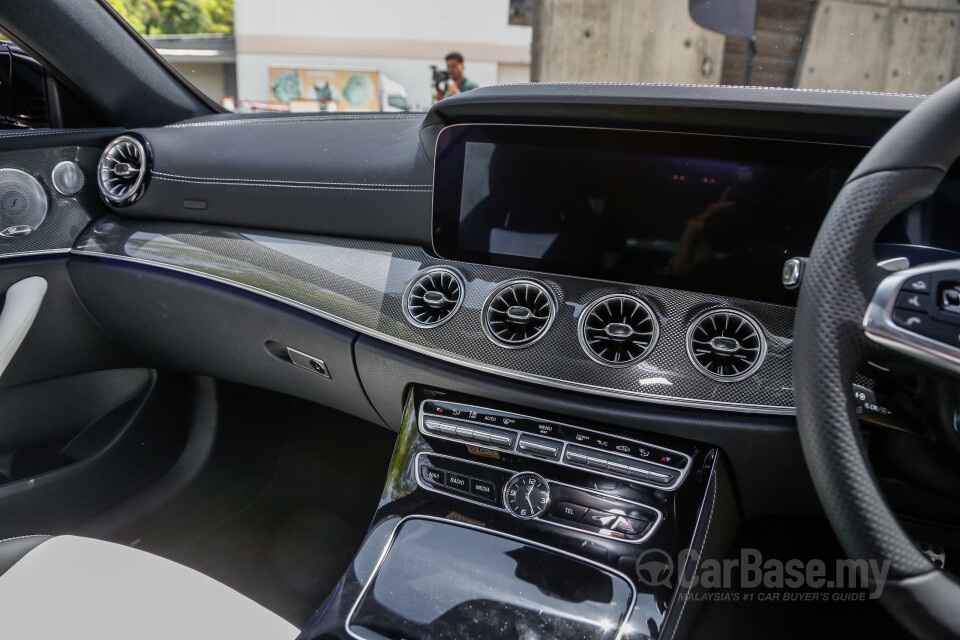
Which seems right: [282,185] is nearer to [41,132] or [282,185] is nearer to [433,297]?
[433,297]

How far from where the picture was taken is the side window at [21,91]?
1928 millimetres

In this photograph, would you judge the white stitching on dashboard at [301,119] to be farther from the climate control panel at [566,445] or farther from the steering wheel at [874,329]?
the steering wheel at [874,329]

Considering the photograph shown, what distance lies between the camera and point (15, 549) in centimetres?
121

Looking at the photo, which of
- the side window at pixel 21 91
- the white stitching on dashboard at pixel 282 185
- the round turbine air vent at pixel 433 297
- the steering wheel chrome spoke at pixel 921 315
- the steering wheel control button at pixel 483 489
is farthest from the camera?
the side window at pixel 21 91

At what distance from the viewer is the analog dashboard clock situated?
125 cm

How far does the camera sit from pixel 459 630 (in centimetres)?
115

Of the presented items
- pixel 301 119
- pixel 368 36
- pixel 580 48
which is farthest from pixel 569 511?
pixel 368 36

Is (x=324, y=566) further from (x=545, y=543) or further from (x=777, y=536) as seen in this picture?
(x=777, y=536)

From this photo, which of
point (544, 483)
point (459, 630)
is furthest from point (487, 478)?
point (459, 630)

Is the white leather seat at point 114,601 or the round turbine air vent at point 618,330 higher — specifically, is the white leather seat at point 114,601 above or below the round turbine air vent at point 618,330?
below

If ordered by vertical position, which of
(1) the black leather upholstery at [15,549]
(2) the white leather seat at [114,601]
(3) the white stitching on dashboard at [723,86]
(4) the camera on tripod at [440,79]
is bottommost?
(2) the white leather seat at [114,601]

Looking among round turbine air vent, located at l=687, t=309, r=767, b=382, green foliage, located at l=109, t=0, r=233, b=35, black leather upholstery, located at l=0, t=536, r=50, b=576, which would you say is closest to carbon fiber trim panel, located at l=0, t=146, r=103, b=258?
black leather upholstery, located at l=0, t=536, r=50, b=576

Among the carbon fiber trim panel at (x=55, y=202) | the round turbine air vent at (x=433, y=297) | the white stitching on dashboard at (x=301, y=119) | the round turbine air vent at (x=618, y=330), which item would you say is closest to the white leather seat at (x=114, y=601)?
the round turbine air vent at (x=433, y=297)

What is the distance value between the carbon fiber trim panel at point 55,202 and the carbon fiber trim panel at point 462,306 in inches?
4.5
